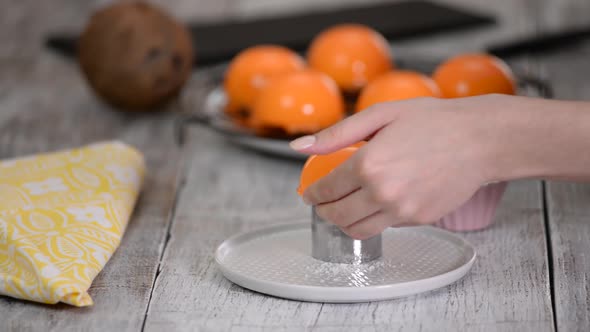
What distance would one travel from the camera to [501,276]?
89 cm

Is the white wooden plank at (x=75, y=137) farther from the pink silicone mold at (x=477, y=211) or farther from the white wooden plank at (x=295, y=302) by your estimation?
the pink silicone mold at (x=477, y=211)

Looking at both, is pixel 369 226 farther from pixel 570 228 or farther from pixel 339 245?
pixel 570 228

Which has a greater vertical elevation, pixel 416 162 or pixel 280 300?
pixel 416 162

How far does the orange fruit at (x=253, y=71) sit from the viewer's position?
1.28m

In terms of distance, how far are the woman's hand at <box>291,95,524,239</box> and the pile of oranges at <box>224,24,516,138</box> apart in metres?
0.32

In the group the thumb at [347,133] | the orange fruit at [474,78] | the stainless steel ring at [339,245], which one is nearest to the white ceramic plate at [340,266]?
the stainless steel ring at [339,245]

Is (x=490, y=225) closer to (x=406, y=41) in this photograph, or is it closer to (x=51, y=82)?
(x=406, y=41)

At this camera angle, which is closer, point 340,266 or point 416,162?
point 416,162

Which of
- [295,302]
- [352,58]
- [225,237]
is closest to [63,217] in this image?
[225,237]

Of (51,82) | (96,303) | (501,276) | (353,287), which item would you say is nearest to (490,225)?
(501,276)

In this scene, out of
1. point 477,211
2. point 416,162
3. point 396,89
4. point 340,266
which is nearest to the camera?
point 416,162

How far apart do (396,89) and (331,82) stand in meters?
0.11

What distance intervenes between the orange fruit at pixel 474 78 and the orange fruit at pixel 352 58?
119 millimetres

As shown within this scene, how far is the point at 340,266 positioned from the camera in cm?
88
